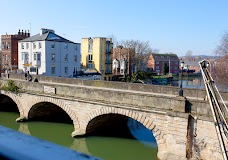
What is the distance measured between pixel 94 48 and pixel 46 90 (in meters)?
33.7

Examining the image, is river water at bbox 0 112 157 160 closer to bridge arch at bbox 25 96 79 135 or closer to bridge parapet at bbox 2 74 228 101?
bridge arch at bbox 25 96 79 135

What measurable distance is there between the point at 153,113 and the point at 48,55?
102ft

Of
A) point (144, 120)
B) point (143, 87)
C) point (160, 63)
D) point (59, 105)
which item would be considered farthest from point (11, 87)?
point (160, 63)

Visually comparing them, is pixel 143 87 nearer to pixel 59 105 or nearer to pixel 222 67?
pixel 59 105

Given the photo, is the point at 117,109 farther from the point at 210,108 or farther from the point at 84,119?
the point at 210,108

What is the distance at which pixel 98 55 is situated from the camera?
5278 cm

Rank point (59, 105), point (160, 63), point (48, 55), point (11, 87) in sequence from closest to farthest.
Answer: point (59, 105)
point (11, 87)
point (48, 55)
point (160, 63)

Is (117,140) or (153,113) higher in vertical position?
(153,113)

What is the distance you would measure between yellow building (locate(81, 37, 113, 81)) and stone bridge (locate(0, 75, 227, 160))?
31844 mm

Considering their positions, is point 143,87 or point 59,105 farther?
point 143,87

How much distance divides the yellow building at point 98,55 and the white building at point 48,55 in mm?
6468

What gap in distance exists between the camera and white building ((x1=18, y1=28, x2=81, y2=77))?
42.5 m

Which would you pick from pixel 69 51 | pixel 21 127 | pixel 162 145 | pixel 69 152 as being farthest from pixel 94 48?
pixel 69 152

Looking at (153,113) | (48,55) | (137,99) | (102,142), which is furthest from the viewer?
(48,55)
